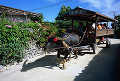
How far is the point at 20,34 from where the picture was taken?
4.69m

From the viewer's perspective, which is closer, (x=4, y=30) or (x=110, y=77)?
(x=110, y=77)

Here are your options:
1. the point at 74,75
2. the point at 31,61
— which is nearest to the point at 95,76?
the point at 74,75

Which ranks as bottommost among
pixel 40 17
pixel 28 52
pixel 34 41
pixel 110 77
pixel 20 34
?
pixel 110 77

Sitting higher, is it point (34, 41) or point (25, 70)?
point (34, 41)

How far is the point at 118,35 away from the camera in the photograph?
21.8m

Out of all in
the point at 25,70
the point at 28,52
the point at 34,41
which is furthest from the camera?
the point at 34,41

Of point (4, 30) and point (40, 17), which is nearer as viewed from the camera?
point (4, 30)

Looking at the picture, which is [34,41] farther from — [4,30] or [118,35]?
[118,35]

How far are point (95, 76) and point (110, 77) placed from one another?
1.82ft

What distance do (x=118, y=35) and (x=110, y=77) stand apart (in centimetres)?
2178

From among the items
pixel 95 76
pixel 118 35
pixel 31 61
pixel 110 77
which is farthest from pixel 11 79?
pixel 118 35

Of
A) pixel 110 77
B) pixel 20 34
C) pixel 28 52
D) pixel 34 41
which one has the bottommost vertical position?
pixel 110 77

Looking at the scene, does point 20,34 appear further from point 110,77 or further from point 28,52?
point 110,77

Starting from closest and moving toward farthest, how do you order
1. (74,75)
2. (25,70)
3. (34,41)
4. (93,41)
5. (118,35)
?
(74,75)
(25,70)
(34,41)
(93,41)
(118,35)
